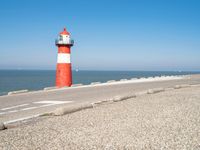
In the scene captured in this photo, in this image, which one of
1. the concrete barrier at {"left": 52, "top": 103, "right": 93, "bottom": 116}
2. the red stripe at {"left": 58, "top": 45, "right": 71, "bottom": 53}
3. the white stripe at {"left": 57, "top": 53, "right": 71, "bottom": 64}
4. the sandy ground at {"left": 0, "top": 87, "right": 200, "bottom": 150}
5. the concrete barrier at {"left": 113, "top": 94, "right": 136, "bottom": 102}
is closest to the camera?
the sandy ground at {"left": 0, "top": 87, "right": 200, "bottom": 150}

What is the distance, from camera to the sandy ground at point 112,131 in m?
6.41

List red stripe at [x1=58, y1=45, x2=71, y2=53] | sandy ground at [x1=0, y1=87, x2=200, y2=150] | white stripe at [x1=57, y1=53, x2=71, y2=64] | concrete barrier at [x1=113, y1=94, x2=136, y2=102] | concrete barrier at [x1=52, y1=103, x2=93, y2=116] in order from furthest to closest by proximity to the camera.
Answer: red stripe at [x1=58, y1=45, x2=71, y2=53] → white stripe at [x1=57, y1=53, x2=71, y2=64] → concrete barrier at [x1=113, y1=94, x2=136, y2=102] → concrete barrier at [x1=52, y1=103, x2=93, y2=116] → sandy ground at [x1=0, y1=87, x2=200, y2=150]

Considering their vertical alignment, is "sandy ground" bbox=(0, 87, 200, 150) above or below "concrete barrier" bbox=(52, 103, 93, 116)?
below

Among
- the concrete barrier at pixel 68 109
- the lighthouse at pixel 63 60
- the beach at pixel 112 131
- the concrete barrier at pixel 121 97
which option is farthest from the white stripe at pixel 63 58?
the beach at pixel 112 131

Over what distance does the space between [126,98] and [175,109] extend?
376 cm

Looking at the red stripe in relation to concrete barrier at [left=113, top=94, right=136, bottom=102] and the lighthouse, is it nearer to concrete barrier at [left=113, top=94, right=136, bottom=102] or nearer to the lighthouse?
the lighthouse

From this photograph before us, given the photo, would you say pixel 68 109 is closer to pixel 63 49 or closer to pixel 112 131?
pixel 112 131

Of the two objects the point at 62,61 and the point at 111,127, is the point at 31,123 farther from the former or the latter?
the point at 62,61

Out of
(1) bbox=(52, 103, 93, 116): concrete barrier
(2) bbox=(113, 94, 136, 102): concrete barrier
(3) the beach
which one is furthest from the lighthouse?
(3) the beach

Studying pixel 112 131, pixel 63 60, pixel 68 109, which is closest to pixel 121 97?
pixel 68 109

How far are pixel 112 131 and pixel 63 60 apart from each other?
20842 millimetres

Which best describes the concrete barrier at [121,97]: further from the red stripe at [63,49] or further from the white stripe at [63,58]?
the red stripe at [63,49]

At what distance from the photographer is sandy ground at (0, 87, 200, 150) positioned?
6.41 m

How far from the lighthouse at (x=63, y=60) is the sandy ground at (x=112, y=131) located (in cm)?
1747
